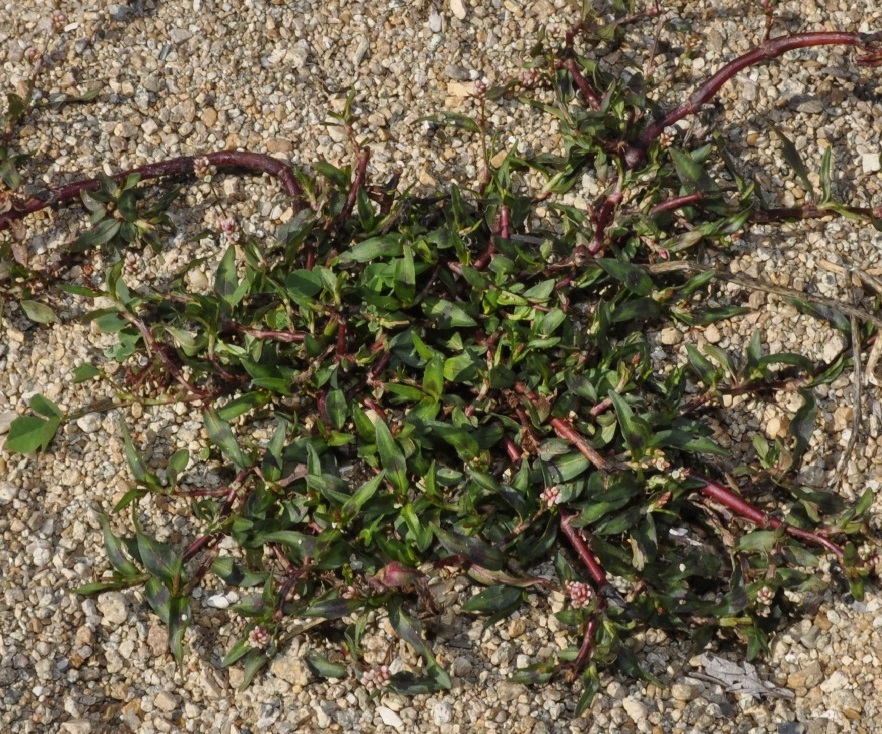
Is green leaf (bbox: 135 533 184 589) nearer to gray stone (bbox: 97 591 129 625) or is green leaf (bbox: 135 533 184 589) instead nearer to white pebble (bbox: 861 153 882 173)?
gray stone (bbox: 97 591 129 625)

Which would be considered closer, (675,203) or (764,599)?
(764,599)

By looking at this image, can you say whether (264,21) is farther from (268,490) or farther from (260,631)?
(260,631)

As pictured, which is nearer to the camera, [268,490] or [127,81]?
[268,490]

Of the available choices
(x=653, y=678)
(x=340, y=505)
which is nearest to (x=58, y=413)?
(x=340, y=505)

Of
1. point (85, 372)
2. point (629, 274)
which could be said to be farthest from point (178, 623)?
point (629, 274)

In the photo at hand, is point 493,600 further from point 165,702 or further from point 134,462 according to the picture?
point 134,462

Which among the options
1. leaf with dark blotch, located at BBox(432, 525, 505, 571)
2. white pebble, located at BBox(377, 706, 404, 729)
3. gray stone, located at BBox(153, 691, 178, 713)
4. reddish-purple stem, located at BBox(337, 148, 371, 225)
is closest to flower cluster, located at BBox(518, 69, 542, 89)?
reddish-purple stem, located at BBox(337, 148, 371, 225)

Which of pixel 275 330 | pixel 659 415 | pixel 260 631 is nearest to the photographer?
pixel 260 631

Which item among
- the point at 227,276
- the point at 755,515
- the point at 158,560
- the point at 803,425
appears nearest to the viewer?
the point at 158,560
